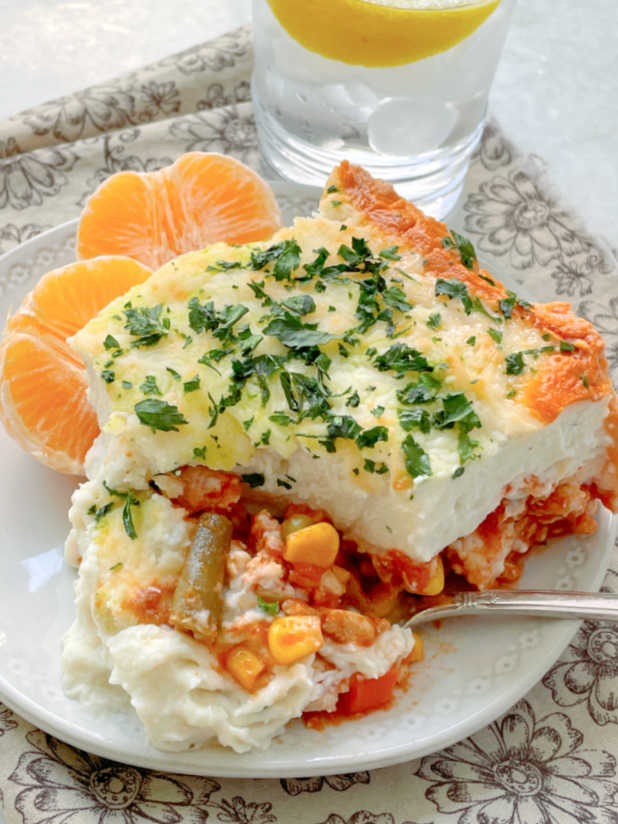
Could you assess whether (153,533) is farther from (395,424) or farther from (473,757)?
(473,757)

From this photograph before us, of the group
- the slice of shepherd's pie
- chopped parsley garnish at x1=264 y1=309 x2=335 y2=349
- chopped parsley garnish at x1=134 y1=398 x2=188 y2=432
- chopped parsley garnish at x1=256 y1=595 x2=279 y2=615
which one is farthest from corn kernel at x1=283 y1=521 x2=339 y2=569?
chopped parsley garnish at x1=264 y1=309 x2=335 y2=349

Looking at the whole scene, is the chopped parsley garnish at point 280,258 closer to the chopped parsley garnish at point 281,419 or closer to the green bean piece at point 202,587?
the chopped parsley garnish at point 281,419

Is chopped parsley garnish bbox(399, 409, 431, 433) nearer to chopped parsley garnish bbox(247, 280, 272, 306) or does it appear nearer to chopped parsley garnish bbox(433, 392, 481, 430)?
chopped parsley garnish bbox(433, 392, 481, 430)

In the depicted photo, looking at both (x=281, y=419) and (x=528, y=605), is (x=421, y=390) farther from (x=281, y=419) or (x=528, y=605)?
(x=528, y=605)

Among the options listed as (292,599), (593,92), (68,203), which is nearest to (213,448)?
(292,599)

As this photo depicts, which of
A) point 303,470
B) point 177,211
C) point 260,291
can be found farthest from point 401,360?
point 177,211
